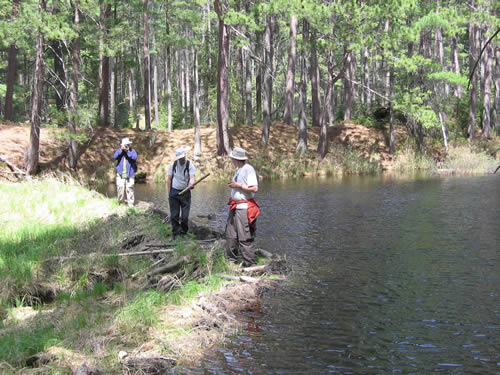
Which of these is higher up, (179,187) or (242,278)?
(179,187)

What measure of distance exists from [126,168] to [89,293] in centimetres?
686

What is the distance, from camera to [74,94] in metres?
24.4

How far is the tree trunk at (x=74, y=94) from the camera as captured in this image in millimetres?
22797

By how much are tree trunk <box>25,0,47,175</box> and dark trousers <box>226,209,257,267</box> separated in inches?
565

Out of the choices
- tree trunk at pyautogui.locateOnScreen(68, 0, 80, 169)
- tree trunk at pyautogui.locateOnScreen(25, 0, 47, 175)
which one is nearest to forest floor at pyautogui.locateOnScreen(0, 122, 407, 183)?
tree trunk at pyautogui.locateOnScreen(68, 0, 80, 169)

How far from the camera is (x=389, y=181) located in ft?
85.4

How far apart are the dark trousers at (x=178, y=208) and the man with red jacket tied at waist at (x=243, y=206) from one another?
196 centimetres

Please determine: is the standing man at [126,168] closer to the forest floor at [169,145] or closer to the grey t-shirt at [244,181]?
the grey t-shirt at [244,181]

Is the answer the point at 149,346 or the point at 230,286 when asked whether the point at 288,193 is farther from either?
the point at 149,346

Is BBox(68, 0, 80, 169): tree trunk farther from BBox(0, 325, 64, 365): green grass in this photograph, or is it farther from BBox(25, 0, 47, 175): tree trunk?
BBox(0, 325, 64, 365): green grass

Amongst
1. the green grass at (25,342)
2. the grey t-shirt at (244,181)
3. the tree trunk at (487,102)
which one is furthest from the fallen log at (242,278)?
the tree trunk at (487,102)

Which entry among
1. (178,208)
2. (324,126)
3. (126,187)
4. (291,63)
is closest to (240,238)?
(178,208)

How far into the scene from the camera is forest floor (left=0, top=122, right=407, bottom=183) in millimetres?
28469

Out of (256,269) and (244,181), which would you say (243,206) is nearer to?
(244,181)
